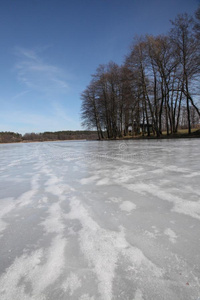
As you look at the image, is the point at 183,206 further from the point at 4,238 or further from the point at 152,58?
the point at 152,58

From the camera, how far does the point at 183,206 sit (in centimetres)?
144

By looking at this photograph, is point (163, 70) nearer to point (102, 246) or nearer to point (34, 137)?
point (102, 246)

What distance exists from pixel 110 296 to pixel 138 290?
124 mm

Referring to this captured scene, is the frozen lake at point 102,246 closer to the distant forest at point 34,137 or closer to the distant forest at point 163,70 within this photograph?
the distant forest at point 163,70

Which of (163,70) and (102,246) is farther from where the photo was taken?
(163,70)

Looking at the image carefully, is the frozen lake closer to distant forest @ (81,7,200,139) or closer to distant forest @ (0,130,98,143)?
distant forest @ (81,7,200,139)

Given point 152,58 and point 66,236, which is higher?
point 152,58

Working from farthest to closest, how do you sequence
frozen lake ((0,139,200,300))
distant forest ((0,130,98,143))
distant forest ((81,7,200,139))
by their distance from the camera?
distant forest ((0,130,98,143)) < distant forest ((81,7,200,139)) < frozen lake ((0,139,200,300))

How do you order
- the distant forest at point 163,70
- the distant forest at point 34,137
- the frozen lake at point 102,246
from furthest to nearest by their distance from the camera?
the distant forest at point 34,137 < the distant forest at point 163,70 < the frozen lake at point 102,246

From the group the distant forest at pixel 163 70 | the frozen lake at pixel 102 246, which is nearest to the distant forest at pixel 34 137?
the distant forest at pixel 163 70

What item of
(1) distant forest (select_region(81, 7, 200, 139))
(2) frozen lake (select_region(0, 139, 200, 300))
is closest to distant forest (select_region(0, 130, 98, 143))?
(1) distant forest (select_region(81, 7, 200, 139))

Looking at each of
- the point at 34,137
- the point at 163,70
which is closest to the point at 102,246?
the point at 163,70

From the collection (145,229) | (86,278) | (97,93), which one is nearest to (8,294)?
(86,278)

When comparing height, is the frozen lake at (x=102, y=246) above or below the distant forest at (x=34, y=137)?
below
